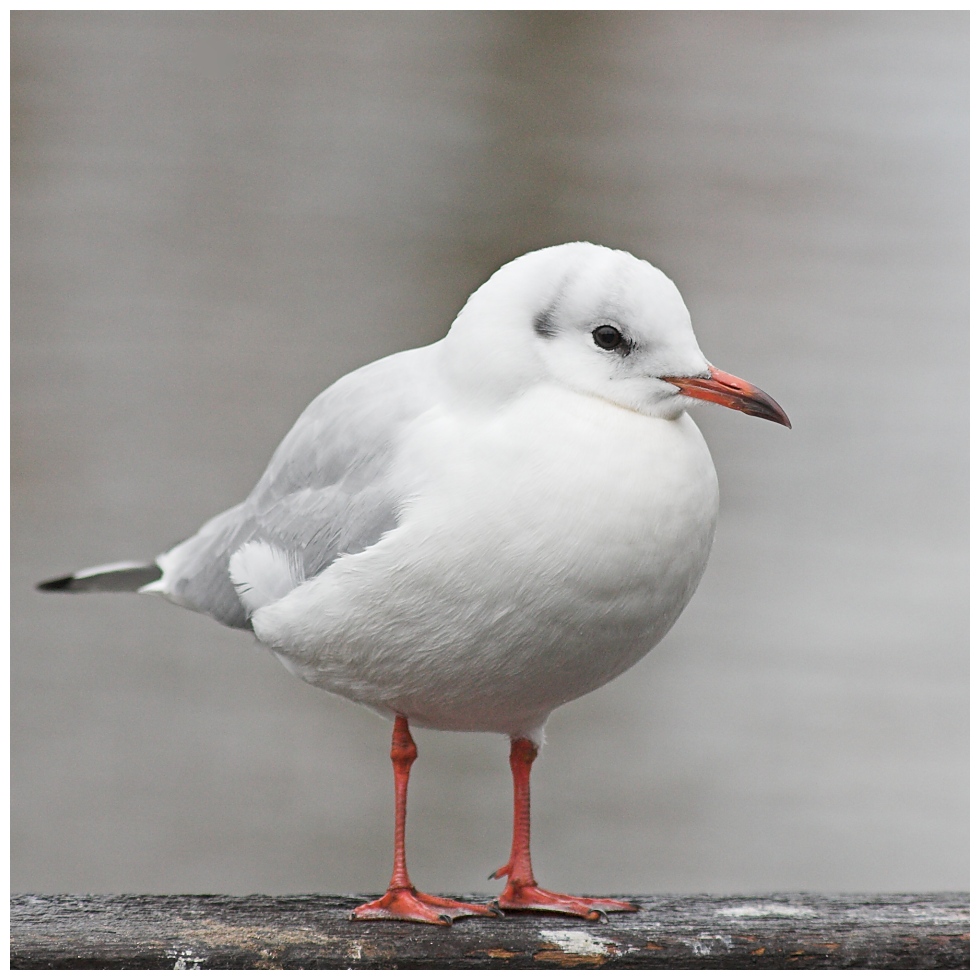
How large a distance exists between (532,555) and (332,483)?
30 cm

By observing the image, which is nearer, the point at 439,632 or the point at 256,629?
the point at 439,632

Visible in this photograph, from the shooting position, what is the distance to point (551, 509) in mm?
1334

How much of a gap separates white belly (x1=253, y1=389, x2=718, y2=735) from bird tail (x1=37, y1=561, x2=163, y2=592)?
1.48ft

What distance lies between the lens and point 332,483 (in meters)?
1.54

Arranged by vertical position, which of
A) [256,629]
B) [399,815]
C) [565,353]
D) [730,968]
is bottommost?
[730,968]

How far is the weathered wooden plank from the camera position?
58.0 inches

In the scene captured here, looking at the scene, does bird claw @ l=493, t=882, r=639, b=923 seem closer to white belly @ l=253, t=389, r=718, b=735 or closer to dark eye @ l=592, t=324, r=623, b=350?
white belly @ l=253, t=389, r=718, b=735

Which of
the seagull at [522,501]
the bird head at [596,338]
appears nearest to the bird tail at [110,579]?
the seagull at [522,501]

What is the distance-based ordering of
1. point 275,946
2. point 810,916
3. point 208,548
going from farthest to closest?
point 208,548 < point 810,916 < point 275,946

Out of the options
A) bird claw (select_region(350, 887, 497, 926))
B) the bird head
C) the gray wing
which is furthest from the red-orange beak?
bird claw (select_region(350, 887, 497, 926))

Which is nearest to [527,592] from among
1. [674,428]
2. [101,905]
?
[674,428]

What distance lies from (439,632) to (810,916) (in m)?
0.58

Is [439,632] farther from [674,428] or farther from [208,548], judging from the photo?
[208,548]

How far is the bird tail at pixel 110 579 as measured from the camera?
1.81m
